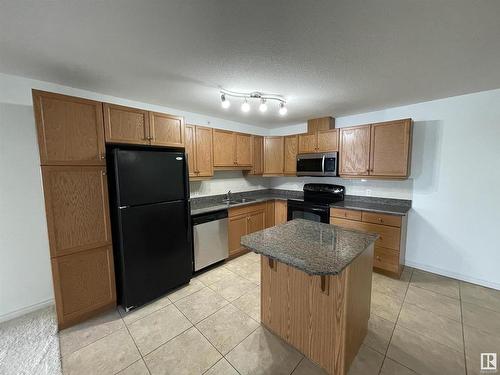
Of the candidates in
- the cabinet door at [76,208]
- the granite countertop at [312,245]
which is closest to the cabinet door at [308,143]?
the granite countertop at [312,245]

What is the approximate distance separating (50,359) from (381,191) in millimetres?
4333

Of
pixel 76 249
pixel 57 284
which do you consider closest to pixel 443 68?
pixel 76 249

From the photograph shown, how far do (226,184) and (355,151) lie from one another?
232cm

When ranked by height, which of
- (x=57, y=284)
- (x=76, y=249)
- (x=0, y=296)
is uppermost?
(x=76, y=249)

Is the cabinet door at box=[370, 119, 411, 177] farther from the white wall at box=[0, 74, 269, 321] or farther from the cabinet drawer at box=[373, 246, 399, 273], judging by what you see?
the white wall at box=[0, 74, 269, 321]

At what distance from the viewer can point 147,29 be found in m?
1.36

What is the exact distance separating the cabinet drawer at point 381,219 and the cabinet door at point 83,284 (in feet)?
10.6

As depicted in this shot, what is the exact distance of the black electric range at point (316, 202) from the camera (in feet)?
11.3

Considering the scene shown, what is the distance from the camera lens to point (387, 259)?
2871mm

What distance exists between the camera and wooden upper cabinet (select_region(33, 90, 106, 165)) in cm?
181

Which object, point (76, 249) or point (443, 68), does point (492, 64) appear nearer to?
point (443, 68)

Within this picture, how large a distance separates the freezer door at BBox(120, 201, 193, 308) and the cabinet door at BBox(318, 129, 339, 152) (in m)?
2.51

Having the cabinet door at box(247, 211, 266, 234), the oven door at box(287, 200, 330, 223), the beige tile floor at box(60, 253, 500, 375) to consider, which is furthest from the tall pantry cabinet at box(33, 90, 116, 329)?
the oven door at box(287, 200, 330, 223)
